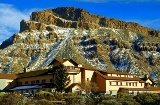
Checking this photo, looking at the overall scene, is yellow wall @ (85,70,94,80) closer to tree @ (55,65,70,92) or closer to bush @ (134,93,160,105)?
tree @ (55,65,70,92)

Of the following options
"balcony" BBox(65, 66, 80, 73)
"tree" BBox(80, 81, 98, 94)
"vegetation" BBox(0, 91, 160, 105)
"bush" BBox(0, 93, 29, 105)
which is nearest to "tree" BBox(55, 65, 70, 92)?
"balcony" BBox(65, 66, 80, 73)

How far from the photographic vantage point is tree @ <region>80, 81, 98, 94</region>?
75050 mm

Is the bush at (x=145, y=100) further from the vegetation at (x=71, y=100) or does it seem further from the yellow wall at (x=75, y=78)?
the yellow wall at (x=75, y=78)

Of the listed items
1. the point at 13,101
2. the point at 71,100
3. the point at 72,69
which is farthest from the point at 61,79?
the point at 13,101

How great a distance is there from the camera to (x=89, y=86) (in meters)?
76.1

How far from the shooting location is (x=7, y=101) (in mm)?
36156

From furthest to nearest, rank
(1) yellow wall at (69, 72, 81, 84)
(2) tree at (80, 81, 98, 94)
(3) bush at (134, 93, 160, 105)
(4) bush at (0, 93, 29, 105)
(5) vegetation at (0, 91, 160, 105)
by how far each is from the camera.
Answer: (1) yellow wall at (69, 72, 81, 84), (2) tree at (80, 81, 98, 94), (3) bush at (134, 93, 160, 105), (5) vegetation at (0, 91, 160, 105), (4) bush at (0, 93, 29, 105)

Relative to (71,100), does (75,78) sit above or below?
above

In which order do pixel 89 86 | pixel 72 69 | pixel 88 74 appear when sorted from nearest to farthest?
1. pixel 89 86
2. pixel 72 69
3. pixel 88 74

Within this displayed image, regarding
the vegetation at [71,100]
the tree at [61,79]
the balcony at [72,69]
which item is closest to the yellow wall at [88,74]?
the balcony at [72,69]

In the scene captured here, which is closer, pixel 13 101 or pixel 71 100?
pixel 13 101

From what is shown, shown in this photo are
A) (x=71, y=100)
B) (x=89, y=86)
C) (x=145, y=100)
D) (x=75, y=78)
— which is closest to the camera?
(x=71, y=100)

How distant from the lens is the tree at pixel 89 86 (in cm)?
7505

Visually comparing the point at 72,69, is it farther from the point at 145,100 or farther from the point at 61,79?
the point at 145,100
